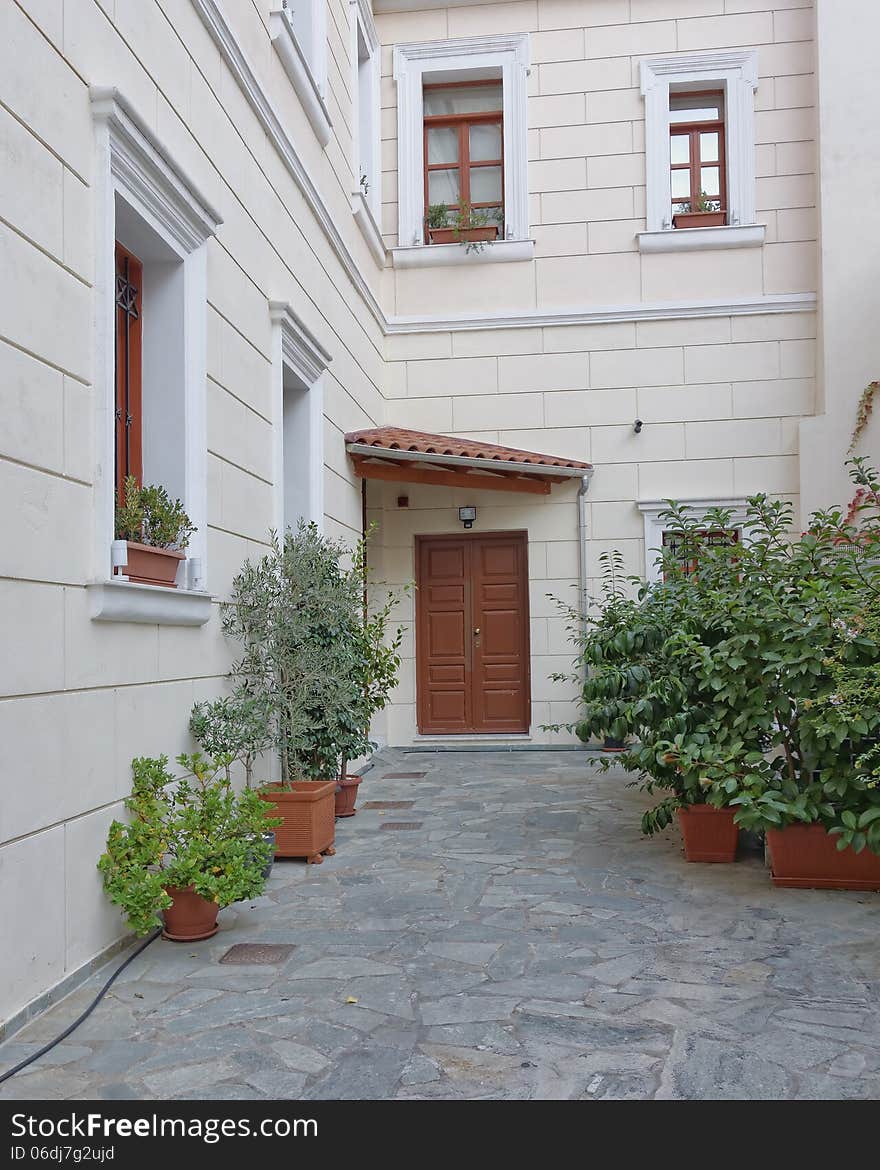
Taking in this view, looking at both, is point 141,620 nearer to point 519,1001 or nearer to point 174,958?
point 174,958

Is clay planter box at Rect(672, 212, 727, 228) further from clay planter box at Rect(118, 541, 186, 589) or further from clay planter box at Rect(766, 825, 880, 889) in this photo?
clay planter box at Rect(118, 541, 186, 589)

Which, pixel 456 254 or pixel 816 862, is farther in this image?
pixel 456 254

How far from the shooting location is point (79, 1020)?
3.16 m

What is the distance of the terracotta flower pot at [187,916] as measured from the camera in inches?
154

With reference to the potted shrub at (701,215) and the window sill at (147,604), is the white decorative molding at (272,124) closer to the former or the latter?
the window sill at (147,604)

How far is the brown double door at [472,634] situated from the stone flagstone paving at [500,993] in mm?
4754

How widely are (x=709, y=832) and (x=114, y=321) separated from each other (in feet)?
12.3

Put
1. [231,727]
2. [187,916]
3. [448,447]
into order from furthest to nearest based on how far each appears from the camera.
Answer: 1. [448,447]
2. [231,727]
3. [187,916]

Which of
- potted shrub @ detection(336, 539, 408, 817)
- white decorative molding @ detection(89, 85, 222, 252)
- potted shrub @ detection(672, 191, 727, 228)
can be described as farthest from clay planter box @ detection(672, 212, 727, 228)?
white decorative molding @ detection(89, 85, 222, 252)

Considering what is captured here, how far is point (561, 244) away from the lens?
10.1 metres

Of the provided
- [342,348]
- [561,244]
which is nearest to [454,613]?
[342,348]

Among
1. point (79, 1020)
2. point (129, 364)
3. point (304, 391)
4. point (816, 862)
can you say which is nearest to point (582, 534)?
point (304, 391)

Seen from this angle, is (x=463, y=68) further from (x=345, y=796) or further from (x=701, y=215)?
(x=345, y=796)

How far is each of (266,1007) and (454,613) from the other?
23.5 ft
